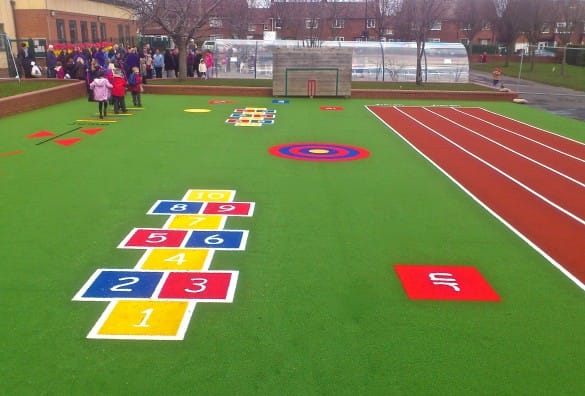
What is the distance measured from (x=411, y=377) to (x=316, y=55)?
868 inches

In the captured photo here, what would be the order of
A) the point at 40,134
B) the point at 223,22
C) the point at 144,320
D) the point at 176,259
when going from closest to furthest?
the point at 144,320, the point at 176,259, the point at 40,134, the point at 223,22

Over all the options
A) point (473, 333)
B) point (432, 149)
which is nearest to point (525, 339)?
point (473, 333)

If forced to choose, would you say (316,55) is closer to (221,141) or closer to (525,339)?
(221,141)

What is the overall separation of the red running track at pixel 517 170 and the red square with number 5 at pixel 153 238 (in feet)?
16.2

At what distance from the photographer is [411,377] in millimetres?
4305

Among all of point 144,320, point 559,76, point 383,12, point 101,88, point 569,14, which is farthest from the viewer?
point 569,14

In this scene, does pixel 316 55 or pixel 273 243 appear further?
pixel 316 55

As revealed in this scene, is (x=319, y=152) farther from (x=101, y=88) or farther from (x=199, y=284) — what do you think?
(x=101, y=88)

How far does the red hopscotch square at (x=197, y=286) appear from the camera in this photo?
5.61 meters

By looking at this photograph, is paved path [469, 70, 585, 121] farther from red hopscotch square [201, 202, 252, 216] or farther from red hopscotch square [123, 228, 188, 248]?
red hopscotch square [123, 228, 188, 248]

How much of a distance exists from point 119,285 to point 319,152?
7.84m

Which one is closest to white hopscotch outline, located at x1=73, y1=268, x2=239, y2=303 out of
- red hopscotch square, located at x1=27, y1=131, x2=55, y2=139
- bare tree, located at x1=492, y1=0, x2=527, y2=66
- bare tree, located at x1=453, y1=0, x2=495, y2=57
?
red hopscotch square, located at x1=27, y1=131, x2=55, y2=139

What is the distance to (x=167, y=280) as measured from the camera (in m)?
5.96

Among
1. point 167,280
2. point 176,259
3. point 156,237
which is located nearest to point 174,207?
point 156,237
